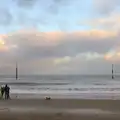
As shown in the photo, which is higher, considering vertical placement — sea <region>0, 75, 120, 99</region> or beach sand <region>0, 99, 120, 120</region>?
sea <region>0, 75, 120, 99</region>

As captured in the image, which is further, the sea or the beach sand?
the sea

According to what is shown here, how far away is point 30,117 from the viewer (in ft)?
54.4

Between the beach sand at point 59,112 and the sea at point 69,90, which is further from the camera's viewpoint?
the sea at point 69,90

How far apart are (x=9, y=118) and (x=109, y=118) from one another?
5.53m

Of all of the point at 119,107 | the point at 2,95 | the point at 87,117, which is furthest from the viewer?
the point at 2,95

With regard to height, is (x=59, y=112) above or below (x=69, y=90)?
below

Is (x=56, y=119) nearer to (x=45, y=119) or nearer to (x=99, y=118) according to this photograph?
(x=45, y=119)

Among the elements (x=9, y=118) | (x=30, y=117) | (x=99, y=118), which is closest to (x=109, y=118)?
(x=99, y=118)

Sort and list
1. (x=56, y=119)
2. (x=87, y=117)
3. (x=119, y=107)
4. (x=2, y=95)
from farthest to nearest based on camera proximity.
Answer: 1. (x=2, y=95)
2. (x=119, y=107)
3. (x=87, y=117)
4. (x=56, y=119)

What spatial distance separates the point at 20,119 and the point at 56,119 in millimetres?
1962

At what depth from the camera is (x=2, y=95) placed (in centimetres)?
2891

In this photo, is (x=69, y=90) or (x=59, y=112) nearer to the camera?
(x=59, y=112)

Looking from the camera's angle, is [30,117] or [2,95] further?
[2,95]

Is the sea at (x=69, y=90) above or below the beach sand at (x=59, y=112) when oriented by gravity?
above
